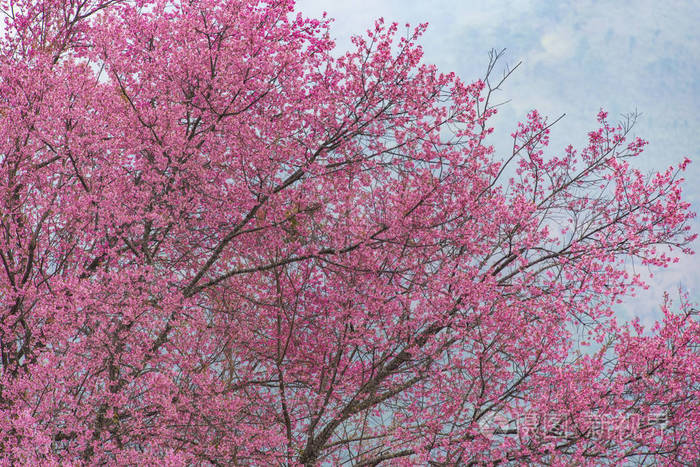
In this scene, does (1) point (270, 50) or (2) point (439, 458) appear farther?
(1) point (270, 50)

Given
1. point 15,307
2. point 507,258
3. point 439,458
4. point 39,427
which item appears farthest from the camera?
point 507,258

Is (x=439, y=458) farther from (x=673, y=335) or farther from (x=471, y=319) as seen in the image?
(x=673, y=335)

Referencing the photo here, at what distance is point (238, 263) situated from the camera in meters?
9.62

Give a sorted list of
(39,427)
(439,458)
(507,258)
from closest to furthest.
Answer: (39,427) → (439,458) → (507,258)

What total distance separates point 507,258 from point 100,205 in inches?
220

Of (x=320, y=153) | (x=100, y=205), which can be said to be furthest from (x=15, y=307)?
(x=320, y=153)

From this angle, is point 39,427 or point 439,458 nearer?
point 39,427

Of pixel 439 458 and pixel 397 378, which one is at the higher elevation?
pixel 397 378

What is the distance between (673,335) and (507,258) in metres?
2.53

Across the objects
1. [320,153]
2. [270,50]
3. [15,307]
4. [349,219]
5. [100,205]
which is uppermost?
[270,50]

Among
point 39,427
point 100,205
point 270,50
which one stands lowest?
point 39,427

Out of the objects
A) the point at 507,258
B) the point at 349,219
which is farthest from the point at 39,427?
the point at 507,258

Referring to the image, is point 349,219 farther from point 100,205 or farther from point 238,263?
point 100,205

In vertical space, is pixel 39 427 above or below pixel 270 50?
below
